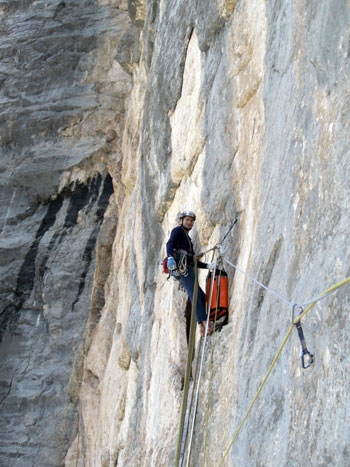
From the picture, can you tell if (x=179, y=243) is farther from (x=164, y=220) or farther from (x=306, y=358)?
(x=306, y=358)

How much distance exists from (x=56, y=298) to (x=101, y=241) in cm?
169

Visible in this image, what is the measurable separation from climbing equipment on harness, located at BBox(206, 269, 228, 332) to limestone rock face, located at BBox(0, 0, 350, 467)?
0.32 feet

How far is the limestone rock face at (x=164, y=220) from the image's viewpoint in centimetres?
498

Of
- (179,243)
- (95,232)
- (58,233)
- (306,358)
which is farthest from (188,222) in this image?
(58,233)

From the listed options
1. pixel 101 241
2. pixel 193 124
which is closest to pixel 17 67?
pixel 101 241

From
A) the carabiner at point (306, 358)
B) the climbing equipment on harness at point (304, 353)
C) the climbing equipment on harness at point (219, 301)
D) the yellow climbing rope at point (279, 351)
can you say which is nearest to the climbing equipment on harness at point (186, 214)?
the climbing equipment on harness at point (219, 301)

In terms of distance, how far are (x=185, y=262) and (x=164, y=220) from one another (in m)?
3.51

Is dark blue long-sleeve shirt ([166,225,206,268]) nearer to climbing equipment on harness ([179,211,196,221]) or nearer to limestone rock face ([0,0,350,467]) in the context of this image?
climbing equipment on harness ([179,211,196,221])

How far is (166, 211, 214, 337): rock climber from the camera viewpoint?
8.09 meters

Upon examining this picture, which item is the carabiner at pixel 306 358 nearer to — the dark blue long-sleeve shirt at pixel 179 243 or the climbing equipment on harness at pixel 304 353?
the climbing equipment on harness at pixel 304 353

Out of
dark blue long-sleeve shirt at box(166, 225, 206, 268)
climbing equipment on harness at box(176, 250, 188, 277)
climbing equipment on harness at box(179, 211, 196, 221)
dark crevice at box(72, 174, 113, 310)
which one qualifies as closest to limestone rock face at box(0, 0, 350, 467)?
dark crevice at box(72, 174, 113, 310)

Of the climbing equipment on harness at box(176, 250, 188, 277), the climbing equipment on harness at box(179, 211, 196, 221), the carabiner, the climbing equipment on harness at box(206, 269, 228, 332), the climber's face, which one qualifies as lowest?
the carabiner

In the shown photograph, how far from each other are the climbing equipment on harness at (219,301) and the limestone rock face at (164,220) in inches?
3.8

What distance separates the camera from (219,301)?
24.8ft
